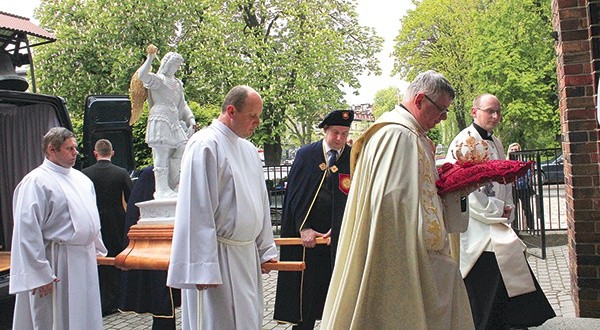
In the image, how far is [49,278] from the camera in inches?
197

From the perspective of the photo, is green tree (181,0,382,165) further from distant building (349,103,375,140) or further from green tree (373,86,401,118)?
green tree (373,86,401,118)

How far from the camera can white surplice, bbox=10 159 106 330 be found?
5117mm

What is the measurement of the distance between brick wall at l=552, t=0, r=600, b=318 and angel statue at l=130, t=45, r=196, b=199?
11.4ft

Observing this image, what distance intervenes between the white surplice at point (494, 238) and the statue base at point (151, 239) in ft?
7.53

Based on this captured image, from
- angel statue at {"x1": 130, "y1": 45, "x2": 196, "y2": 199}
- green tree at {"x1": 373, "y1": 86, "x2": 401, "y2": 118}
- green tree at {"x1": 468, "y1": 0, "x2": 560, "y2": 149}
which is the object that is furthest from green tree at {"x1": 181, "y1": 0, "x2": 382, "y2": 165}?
green tree at {"x1": 373, "y1": 86, "x2": 401, "y2": 118}

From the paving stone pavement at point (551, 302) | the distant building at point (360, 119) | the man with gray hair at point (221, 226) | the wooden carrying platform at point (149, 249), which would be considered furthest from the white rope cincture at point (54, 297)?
the distant building at point (360, 119)

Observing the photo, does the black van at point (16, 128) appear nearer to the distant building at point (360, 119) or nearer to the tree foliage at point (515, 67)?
the distant building at point (360, 119)

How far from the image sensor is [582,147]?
5.65 meters

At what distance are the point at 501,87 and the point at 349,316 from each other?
31.4 metres

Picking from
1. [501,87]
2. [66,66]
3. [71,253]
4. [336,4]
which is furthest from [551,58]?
[71,253]

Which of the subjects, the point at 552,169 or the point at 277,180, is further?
the point at 552,169

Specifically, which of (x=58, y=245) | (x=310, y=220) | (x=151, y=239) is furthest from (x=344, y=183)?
(x=58, y=245)

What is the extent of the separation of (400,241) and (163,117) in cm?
346

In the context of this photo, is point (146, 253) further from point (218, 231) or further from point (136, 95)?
point (136, 95)
